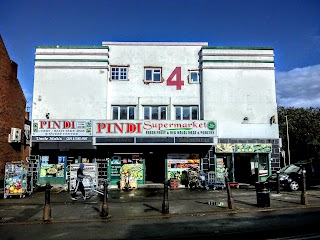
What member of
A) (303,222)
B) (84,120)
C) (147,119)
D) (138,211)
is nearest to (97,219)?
(138,211)

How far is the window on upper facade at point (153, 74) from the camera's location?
79.9 feet

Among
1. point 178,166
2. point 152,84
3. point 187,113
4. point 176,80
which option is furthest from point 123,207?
point 176,80

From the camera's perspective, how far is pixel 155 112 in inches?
948

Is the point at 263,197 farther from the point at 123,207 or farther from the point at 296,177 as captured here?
the point at 296,177

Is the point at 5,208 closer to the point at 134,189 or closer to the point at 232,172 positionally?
the point at 134,189

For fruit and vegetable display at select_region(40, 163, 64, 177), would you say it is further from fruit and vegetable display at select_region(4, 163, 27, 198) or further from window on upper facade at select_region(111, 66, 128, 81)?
window on upper facade at select_region(111, 66, 128, 81)

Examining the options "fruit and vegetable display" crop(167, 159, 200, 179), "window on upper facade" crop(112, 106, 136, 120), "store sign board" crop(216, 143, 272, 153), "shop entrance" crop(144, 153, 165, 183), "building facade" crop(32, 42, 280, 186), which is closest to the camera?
"building facade" crop(32, 42, 280, 186)

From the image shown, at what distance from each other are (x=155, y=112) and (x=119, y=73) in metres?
3.88

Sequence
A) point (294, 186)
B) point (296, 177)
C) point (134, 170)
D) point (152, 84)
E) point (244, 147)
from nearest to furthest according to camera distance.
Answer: point (294, 186) < point (296, 177) < point (134, 170) < point (244, 147) < point (152, 84)

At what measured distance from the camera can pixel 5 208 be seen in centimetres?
1331

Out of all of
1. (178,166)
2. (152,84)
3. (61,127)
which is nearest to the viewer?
(61,127)

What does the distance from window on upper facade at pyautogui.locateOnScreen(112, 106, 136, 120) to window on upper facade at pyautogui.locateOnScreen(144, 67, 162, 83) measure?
2.41 metres

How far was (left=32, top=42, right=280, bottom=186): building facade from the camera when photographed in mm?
22609

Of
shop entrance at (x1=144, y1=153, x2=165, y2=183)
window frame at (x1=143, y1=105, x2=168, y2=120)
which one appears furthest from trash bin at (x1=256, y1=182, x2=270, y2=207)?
window frame at (x1=143, y1=105, x2=168, y2=120)
